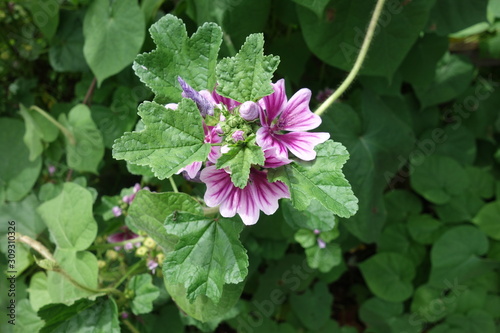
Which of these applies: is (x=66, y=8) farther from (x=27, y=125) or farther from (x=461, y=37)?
(x=461, y=37)

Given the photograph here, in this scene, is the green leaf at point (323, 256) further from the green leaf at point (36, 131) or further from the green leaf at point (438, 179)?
the green leaf at point (36, 131)

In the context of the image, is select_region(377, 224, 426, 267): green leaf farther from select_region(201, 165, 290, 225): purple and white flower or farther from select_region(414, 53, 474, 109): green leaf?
select_region(201, 165, 290, 225): purple and white flower

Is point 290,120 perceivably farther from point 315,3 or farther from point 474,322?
point 474,322

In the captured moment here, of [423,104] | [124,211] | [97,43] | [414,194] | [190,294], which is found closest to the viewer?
[190,294]

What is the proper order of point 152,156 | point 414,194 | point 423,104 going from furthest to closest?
point 414,194, point 423,104, point 152,156

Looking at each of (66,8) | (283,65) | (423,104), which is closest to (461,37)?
(423,104)

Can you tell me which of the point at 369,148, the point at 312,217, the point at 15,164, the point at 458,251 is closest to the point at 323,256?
the point at 369,148

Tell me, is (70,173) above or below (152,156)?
below
